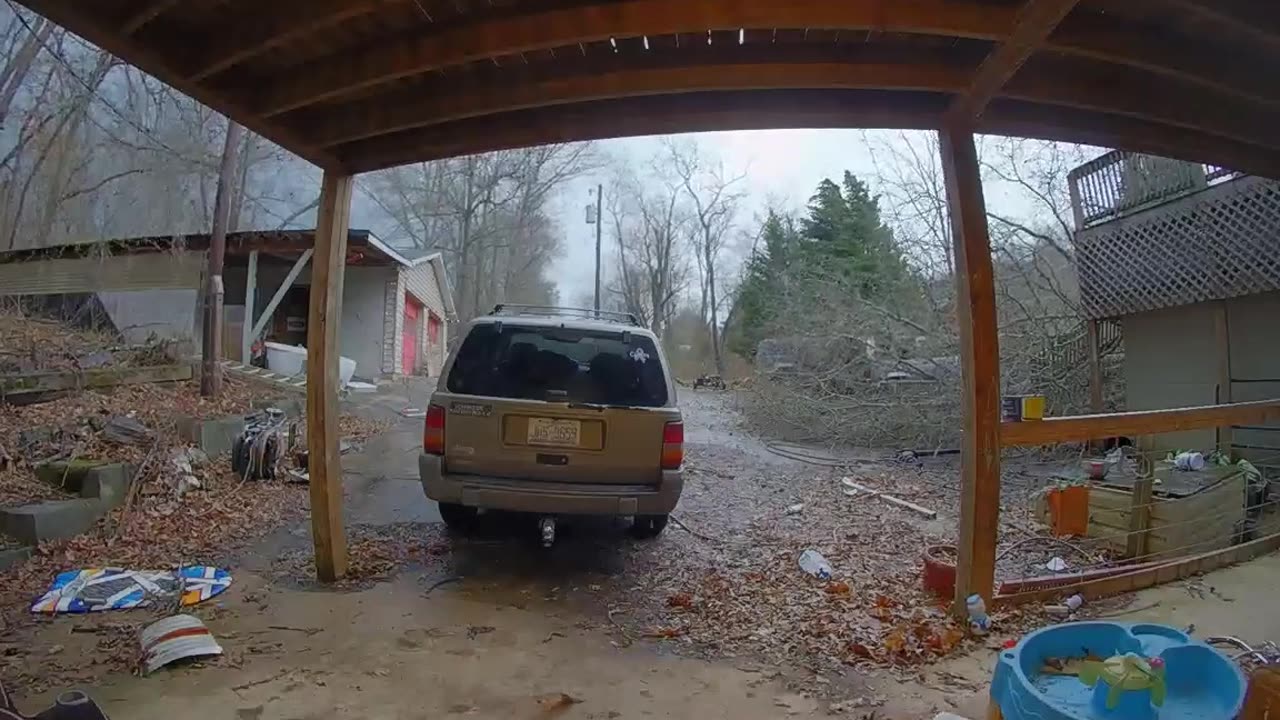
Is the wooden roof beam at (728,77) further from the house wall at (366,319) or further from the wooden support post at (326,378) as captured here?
the house wall at (366,319)

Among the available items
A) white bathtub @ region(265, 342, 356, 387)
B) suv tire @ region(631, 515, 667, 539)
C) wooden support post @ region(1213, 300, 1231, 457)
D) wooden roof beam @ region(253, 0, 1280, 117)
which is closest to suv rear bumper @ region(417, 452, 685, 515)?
suv tire @ region(631, 515, 667, 539)

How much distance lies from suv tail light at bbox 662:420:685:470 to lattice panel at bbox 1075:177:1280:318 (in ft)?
18.2

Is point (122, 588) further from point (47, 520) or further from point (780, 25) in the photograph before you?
point (780, 25)

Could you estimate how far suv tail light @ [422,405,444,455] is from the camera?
14.1 ft

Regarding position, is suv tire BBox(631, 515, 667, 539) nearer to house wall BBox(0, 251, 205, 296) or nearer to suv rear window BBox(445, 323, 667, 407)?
suv rear window BBox(445, 323, 667, 407)

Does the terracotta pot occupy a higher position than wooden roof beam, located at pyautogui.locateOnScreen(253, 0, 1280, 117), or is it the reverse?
wooden roof beam, located at pyautogui.locateOnScreen(253, 0, 1280, 117)

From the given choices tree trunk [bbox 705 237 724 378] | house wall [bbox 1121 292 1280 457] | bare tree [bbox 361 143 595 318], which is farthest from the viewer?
tree trunk [bbox 705 237 724 378]

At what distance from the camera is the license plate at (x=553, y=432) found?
429 cm

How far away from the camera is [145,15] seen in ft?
8.83

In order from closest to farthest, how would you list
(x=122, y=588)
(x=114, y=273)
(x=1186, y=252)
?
(x=122, y=588) → (x=1186, y=252) → (x=114, y=273)

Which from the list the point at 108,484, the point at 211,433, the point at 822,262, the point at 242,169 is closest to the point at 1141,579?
the point at 108,484

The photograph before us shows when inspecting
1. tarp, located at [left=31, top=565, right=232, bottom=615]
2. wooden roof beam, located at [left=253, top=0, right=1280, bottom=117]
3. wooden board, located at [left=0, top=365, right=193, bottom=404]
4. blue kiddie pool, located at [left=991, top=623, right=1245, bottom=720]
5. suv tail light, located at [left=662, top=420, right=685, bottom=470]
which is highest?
wooden roof beam, located at [left=253, top=0, right=1280, bottom=117]

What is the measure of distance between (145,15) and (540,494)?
2977 millimetres

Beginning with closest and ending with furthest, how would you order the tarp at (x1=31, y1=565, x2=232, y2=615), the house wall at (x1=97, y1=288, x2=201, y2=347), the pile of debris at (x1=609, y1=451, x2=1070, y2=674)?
the pile of debris at (x1=609, y1=451, x2=1070, y2=674) → the tarp at (x1=31, y1=565, x2=232, y2=615) → the house wall at (x1=97, y1=288, x2=201, y2=347)
